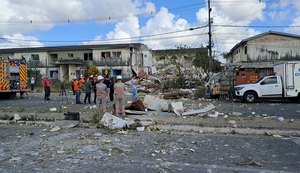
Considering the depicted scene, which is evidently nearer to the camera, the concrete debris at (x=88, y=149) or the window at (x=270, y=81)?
the concrete debris at (x=88, y=149)

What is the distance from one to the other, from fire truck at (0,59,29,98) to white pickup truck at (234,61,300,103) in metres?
15.4

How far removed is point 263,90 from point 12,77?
56.1 feet

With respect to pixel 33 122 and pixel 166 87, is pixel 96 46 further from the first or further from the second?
pixel 33 122

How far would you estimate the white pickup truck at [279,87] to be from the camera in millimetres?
20000

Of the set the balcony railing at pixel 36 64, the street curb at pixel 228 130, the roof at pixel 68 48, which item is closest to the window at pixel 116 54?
the roof at pixel 68 48

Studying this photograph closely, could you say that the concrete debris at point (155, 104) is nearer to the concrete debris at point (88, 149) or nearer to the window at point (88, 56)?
the concrete debris at point (88, 149)

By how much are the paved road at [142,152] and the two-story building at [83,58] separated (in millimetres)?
37605

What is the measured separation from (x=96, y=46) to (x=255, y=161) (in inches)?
1746

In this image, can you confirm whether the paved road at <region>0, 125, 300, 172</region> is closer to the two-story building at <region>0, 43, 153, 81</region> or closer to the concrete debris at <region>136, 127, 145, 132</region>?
the concrete debris at <region>136, 127, 145, 132</region>

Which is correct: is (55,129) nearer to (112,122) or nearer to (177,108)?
(112,122)

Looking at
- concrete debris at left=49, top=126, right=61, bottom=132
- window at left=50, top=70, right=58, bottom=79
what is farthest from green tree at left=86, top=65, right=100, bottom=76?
concrete debris at left=49, top=126, right=61, bottom=132

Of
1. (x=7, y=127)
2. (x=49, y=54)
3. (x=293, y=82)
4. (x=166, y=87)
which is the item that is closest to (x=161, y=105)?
(x=7, y=127)

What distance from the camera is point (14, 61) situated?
24.1 metres

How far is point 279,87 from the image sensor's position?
792 inches
